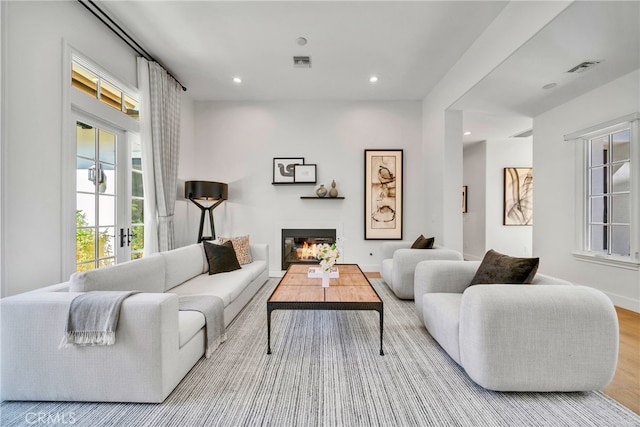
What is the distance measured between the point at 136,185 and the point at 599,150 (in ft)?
20.0

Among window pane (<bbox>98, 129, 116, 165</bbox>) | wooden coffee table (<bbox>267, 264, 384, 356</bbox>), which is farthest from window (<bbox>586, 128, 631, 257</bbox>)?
window pane (<bbox>98, 129, 116, 165</bbox>)

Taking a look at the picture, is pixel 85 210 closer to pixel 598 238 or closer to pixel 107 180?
pixel 107 180

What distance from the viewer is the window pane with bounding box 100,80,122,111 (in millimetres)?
2920

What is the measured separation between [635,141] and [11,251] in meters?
6.00

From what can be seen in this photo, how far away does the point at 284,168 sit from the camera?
4816 millimetres

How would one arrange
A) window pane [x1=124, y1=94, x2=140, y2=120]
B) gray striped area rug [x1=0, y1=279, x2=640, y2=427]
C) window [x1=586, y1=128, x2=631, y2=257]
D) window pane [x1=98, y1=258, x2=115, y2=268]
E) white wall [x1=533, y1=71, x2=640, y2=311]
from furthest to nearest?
1. window pane [x1=124, y1=94, x2=140, y2=120]
2. window [x1=586, y1=128, x2=631, y2=257]
3. white wall [x1=533, y1=71, x2=640, y2=311]
4. window pane [x1=98, y1=258, x2=115, y2=268]
5. gray striped area rug [x1=0, y1=279, x2=640, y2=427]

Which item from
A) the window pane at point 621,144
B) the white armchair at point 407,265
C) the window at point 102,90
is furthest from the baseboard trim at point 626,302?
the window at point 102,90

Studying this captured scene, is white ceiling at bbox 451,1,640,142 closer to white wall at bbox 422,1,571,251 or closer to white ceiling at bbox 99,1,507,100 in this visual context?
white wall at bbox 422,1,571,251

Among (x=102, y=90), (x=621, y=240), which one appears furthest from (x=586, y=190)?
(x=102, y=90)

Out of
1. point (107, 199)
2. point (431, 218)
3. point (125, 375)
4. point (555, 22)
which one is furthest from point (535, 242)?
point (107, 199)

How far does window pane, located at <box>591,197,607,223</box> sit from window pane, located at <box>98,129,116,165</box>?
6.07 m

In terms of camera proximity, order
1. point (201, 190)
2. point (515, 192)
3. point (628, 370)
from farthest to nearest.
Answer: point (515, 192), point (201, 190), point (628, 370)

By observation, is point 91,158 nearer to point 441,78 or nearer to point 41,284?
point 41,284

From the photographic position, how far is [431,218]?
447 centimetres
